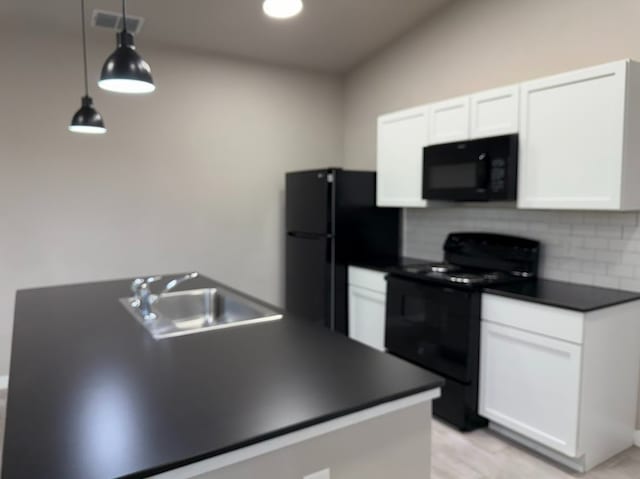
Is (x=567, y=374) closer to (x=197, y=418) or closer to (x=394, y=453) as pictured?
(x=394, y=453)

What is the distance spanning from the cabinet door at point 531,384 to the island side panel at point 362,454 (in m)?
1.30

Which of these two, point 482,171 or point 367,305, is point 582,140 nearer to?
point 482,171

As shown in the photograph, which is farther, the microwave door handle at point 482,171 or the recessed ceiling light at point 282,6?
the microwave door handle at point 482,171

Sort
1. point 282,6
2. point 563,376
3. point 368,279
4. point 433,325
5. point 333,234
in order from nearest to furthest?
point 282,6 → point 563,376 → point 433,325 → point 368,279 → point 333,234

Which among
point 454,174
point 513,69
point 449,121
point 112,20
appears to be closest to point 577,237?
point 454,174

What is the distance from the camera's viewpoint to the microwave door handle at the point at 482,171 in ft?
9.43

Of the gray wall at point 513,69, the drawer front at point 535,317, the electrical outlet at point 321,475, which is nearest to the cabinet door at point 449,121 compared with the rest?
the gray wall at point 513,69

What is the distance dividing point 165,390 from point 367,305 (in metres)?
2.54

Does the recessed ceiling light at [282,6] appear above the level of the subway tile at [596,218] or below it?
above

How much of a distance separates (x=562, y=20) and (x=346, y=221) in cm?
196

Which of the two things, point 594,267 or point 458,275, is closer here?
point 594,267

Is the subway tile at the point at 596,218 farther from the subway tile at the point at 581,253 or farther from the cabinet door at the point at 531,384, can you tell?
the cabinet door at the point at 531,384

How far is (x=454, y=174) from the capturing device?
3.12 m

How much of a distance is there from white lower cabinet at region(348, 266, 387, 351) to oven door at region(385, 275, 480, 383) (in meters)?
0.20
